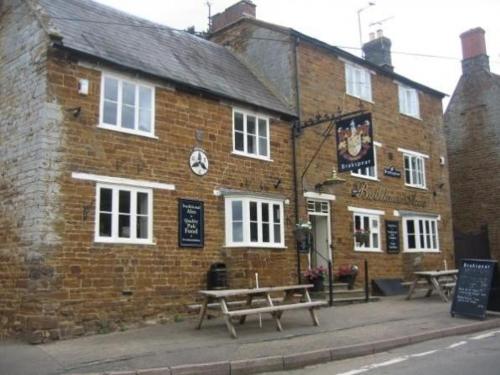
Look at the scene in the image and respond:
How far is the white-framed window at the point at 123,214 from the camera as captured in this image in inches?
470

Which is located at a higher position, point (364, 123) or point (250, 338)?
point (364, 123)

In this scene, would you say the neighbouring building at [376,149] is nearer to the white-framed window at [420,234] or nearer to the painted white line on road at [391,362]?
the white-framed window at [420,234]

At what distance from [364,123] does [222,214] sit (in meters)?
4.48

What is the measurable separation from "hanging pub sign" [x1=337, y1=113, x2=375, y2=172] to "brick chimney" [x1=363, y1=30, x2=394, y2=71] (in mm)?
8795

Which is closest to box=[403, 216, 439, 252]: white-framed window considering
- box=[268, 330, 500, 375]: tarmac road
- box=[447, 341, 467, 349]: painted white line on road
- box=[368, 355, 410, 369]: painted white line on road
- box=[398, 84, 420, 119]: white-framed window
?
box=[398, 84, 420, 119]: white-framed window

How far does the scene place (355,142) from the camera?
50.0ft

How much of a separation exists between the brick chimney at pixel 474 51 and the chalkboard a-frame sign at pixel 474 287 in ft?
52.0

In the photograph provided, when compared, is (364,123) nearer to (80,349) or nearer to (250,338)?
(250,338)

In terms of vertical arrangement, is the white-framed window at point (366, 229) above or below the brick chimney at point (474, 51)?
below

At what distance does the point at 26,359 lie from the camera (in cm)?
884

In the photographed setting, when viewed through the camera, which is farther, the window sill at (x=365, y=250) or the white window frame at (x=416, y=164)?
the white window frame at (x=416, y=164)

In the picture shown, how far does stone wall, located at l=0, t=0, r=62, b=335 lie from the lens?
433 inches

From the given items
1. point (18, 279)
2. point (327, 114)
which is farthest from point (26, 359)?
point (327, 114)

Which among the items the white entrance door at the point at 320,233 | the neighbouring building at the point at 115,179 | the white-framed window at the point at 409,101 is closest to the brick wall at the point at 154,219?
the neighbouring building at the point at 115,179
